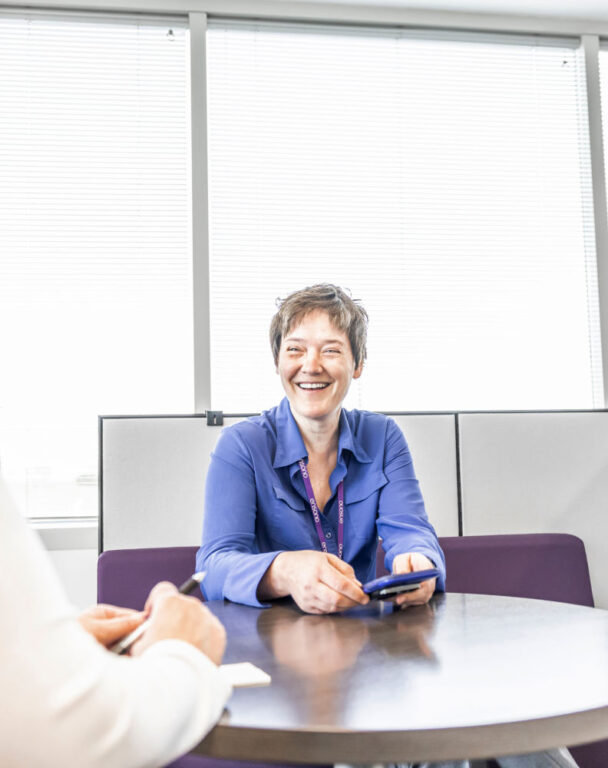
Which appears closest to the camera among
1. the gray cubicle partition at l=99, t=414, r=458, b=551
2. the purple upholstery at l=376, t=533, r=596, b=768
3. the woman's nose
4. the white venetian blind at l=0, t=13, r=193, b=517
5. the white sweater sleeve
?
the white sweater sleeve

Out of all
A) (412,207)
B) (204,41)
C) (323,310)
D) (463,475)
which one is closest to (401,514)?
(323,310)

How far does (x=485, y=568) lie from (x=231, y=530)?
1041mm

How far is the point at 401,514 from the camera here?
1.74m

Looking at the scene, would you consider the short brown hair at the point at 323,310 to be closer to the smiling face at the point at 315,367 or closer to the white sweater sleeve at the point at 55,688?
the smiling face at the point at 315,367

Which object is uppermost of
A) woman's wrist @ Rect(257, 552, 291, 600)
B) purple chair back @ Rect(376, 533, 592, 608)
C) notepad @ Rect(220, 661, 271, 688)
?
woman's wrist @ Rect(257, 552, 291, 600)

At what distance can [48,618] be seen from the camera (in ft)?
1.91

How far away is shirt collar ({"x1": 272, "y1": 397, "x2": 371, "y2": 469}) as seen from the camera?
177 centimetres

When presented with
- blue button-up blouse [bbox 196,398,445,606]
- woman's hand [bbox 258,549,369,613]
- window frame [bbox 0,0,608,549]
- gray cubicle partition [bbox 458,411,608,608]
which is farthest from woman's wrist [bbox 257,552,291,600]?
window frame [bbox 0,0,608,549]

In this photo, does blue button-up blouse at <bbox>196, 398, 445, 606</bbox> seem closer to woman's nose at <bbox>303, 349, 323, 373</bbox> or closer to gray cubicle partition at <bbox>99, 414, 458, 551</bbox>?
woman's nose at <bbox>303, 349, 323, 373</bbox>

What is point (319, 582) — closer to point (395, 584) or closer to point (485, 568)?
point (395, 584)

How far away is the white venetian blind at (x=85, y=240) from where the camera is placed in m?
2.82

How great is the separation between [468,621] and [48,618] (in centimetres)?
86

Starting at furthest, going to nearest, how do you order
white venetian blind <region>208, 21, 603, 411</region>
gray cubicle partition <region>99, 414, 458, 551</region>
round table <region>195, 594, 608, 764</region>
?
white venetian blind <region>208, 21, 603, 411</region>, gray cubicle partition <region>99, 414, 458, 551</region>, round table <region>195, 594, 608, 764</region>

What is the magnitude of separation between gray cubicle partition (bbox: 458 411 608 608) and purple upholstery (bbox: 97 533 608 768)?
0.21 meters
